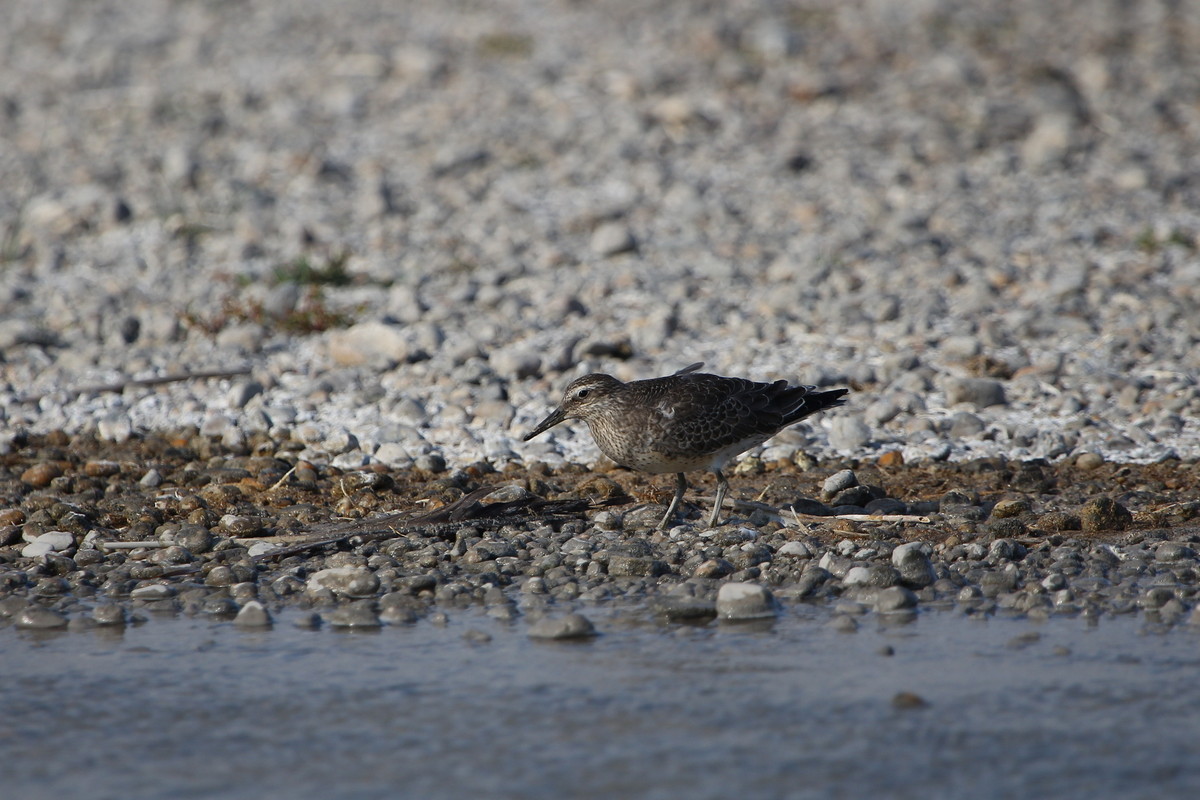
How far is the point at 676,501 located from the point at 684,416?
511 millimetres

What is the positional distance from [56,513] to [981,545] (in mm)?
4942

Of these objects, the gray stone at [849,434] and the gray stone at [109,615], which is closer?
the gray stone at [109,615]

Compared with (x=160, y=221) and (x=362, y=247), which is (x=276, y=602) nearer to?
(x=362, y=247)

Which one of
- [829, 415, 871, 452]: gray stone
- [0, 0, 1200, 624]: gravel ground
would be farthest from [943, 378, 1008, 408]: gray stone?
[829, 415, 871, 452]: gray stone

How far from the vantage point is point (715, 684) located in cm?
553

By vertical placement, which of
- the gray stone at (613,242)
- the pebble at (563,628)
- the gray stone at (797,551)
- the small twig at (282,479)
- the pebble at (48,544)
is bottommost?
the pebble at (563,628)

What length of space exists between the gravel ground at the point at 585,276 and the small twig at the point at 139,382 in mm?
32

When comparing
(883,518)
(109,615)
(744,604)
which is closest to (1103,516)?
(883,518)

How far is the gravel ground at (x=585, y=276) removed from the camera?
23.6 feet

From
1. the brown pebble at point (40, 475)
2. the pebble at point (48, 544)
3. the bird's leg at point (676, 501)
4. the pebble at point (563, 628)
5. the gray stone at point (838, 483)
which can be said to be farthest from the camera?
the brown pebble at point (40, 475)

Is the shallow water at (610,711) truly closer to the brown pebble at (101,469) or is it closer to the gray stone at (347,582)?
the gray stone at (347,582)

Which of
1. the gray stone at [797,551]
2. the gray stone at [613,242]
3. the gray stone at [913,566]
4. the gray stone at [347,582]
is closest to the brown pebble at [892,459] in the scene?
the gray stone at [797,551]

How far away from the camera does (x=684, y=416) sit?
729cm

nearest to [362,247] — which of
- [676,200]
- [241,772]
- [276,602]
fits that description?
[676,200]
